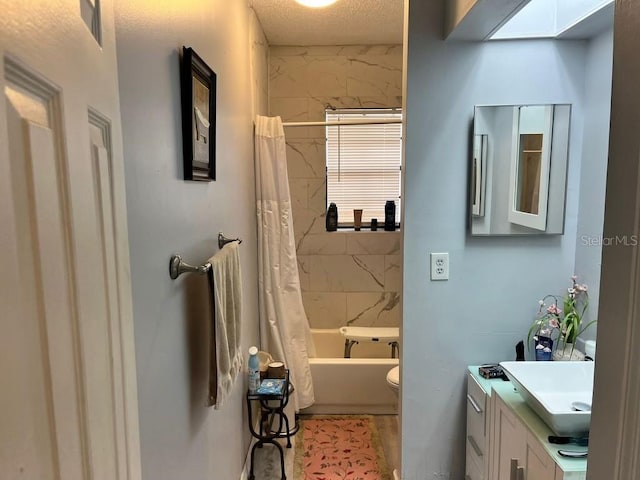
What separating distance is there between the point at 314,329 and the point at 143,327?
9.01ft

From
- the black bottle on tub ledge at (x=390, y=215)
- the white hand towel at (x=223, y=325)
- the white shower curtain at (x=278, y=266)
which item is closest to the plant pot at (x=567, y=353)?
the white hand towel at (x=223, y=325)

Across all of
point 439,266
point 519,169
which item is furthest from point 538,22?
point 439,266

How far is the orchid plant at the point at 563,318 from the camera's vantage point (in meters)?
1.92

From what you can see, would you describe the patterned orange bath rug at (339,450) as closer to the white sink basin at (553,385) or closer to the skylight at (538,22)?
the white sink basin at (553,385)

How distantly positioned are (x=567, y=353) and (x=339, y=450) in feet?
4.78

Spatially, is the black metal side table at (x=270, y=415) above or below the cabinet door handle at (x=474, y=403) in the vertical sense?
below

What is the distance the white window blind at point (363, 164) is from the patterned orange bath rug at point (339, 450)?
5.09ft

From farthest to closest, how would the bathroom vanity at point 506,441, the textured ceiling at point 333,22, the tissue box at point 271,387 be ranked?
the textured ceiling at point 333,22, the tissue box at point 271,387, the bathroom vanity at point 506,441

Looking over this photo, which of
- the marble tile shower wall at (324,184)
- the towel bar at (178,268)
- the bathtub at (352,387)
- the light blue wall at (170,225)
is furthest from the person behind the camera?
the marble tile shower wall at (324,184)

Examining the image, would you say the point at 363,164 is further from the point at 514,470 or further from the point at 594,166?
the point at 514,470

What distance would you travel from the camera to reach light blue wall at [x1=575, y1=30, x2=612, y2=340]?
1.81 meters

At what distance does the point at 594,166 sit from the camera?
74.3 inches

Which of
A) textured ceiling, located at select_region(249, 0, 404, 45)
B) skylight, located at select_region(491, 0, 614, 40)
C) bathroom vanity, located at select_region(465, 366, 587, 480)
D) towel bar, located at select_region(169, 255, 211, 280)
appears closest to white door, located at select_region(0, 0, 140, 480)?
towel bar, located at select_region(169, 255, 211, 280)

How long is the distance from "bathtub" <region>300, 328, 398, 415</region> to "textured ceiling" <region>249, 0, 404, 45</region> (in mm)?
2327
